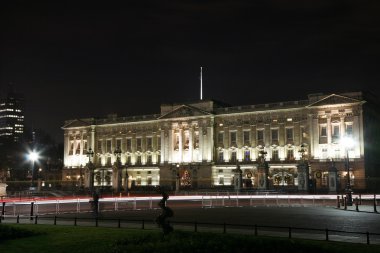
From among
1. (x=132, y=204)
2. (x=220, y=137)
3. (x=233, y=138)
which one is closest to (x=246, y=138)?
(x=233, y=138)

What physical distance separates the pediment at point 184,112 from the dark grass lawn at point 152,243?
282 ft

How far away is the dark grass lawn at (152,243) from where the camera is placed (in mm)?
17828

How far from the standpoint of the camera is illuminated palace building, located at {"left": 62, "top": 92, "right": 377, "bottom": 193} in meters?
90.9

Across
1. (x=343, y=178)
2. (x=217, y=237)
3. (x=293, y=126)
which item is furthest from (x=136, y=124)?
(x=217, y=237)

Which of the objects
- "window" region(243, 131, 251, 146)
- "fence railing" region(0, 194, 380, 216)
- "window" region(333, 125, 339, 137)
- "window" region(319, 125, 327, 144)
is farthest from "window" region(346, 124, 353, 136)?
"fence railing" region(0, 194, 380, 216)

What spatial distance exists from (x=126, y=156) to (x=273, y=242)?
4183 inches

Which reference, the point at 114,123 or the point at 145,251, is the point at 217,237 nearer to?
the point at 145,251

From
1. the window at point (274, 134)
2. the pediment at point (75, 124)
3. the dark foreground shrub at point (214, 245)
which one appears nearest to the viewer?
the dark foreground shrub at point (214, 245)

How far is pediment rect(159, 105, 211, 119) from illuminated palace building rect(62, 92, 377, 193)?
8.8 inches

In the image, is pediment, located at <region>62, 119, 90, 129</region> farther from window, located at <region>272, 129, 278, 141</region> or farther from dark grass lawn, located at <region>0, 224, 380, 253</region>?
dark grass lawn, located at <region>0, 224, 380, 253</region>

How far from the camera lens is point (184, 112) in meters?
112

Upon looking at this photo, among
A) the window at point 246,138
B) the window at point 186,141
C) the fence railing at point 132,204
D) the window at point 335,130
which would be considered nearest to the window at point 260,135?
the window at point 246,138

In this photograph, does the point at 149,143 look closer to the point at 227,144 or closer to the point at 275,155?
the point at 227,144

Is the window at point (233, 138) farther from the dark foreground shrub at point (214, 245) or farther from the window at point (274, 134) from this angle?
the dark foreground shrub at point (214, 245)
